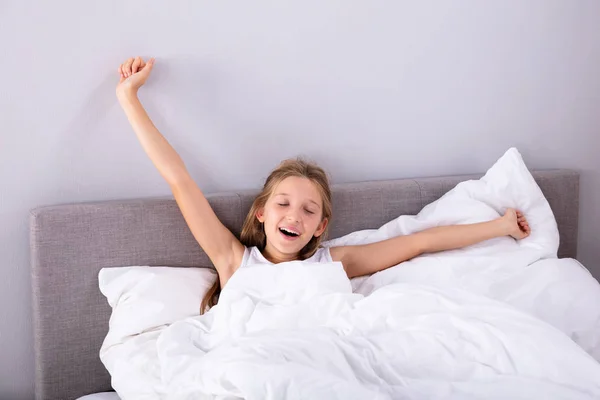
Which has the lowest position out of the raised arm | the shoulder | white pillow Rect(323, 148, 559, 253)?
the shoulder

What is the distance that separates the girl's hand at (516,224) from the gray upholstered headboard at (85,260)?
794 mm

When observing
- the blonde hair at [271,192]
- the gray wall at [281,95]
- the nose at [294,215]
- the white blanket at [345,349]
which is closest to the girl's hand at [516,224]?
the gray wall at [281,95]

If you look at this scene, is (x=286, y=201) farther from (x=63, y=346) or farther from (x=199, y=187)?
(x=63, y=346)

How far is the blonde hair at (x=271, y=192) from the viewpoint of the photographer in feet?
6.48

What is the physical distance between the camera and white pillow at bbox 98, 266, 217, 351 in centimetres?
176

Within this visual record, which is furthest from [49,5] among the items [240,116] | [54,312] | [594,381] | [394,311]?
[594,381]

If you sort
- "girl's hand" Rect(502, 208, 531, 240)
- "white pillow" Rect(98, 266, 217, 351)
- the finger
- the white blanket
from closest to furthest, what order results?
the white blanket, "white pillow" Rect(98, 266, 217, 351), the finger, "girl's hand" Rect(502, 208, 531, 240)

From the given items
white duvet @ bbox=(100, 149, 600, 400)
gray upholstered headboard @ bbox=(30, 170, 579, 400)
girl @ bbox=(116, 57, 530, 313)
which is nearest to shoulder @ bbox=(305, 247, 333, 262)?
girl @ bbox=(116, 57, 530, 313)

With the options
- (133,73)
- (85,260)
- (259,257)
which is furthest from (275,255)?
(133,73)

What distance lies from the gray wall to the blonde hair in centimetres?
14

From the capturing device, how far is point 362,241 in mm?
2104

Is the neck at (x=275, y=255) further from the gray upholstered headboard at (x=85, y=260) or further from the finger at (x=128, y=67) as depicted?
the finger at (x=128, y=67)

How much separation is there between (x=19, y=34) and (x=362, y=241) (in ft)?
3.61

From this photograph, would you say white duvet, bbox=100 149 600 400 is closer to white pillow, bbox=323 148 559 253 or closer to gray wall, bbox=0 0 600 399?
white pillow, bbox=323 148 559 253
